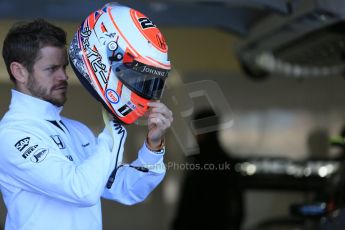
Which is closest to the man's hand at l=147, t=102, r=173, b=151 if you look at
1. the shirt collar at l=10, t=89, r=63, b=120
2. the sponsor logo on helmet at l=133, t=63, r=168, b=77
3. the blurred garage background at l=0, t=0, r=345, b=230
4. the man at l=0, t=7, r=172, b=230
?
the man at l=0, t=7, r=172, b=230

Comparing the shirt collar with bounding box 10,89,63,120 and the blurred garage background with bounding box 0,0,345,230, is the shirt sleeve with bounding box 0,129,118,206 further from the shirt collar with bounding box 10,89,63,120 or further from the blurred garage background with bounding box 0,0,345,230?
the blurred garage background with bounding box 0,0,345,230

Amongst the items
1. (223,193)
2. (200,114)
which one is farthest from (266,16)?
(223,193)

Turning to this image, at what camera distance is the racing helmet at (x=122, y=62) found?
237 centimetres

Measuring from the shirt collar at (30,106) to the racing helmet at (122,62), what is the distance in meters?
0.16

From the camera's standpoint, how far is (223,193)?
601cm

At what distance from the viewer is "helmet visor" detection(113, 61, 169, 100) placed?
236 cm

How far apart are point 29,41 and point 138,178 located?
603 mm

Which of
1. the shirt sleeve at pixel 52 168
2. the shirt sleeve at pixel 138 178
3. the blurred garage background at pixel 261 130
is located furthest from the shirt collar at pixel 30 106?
the blurred garage background at pixel 261 130

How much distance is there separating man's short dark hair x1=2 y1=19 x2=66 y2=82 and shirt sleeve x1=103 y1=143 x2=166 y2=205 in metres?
0.48

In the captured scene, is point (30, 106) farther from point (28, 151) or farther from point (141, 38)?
point (141, 38)

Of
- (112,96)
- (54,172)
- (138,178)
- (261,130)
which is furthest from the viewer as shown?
(261,130)

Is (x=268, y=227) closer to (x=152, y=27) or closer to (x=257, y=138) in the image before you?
(x=257, y=138)

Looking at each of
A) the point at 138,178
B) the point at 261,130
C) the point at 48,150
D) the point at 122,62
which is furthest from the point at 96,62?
the point at 261,130

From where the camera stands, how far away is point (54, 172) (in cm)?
231
